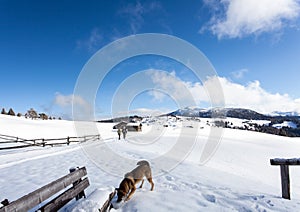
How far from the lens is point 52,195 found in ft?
12.6

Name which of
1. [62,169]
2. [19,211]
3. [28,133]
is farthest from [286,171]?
[28,133]

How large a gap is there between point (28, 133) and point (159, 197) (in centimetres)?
5151

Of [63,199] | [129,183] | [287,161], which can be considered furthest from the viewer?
[287,161]

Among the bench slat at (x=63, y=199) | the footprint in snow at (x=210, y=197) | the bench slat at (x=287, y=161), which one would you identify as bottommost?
the footprint in snow at (x=210, y=197)

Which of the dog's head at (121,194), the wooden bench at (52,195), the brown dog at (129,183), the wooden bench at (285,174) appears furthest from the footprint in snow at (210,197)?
the wooden bench at (52,195)

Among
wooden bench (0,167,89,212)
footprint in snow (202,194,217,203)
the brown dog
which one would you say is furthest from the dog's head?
footprint in snow (202,194,217,203)

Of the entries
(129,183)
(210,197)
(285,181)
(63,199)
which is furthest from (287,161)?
(63,199)

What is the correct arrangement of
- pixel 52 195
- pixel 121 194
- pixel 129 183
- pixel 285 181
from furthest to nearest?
1. pixel 285 181
2. pixel 129 183
3. pixel 121 194
4. pixel 52 195

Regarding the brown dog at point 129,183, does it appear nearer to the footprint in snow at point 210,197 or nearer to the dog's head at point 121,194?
the dog's head at point 121,194

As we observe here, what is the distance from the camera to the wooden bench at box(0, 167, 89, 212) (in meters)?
2.96

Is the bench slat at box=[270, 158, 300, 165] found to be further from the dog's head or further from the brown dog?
the dog's head

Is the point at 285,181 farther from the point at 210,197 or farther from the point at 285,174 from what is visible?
the point at 210,197

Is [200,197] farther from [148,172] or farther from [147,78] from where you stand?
[147,78]

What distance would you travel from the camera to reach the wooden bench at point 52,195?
9.72 ft
